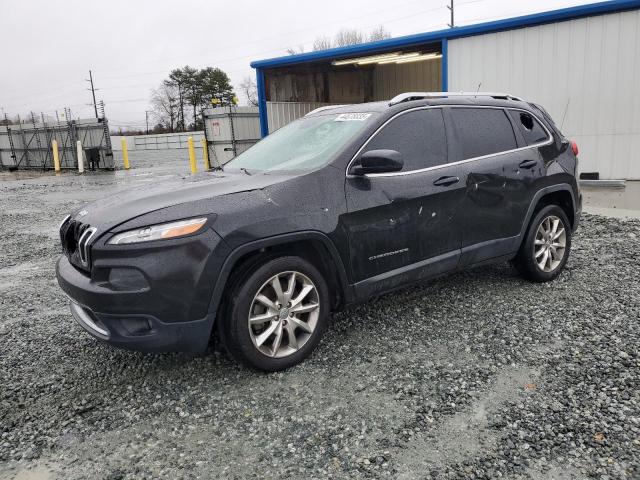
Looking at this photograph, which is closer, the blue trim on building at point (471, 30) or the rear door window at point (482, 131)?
the rear door window at point (482, 131)

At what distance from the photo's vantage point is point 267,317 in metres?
3.24

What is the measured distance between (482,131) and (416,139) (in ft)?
2.65

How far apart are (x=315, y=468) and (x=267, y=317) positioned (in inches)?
41.1

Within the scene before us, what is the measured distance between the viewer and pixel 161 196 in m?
3.24

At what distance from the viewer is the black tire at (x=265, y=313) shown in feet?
10.2

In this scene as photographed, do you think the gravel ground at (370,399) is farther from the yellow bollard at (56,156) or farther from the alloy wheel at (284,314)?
the yellow bollard at (56,156)

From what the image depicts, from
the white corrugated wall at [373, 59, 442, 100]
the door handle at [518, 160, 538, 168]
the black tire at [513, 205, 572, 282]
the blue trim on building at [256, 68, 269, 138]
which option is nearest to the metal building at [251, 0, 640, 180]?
the blue trim on building at [256, 68, 269, 138]

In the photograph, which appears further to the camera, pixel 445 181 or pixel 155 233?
pixel 445 181

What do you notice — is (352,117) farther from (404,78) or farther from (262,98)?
(404,78)

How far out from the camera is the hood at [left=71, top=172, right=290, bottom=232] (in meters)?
3.05

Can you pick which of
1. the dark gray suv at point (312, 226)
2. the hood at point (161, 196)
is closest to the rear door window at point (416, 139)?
the dark gray suv at point (312, 226)

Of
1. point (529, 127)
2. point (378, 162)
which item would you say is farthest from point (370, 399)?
point (529, 127)

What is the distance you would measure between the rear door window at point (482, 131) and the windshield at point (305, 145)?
92 centimetres

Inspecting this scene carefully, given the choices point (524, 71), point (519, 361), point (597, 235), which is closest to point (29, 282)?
point (519, 361)
